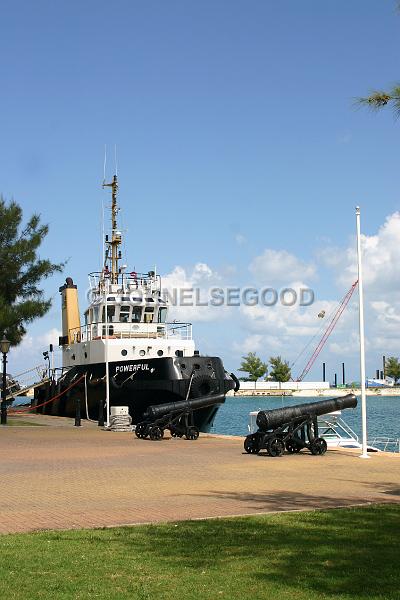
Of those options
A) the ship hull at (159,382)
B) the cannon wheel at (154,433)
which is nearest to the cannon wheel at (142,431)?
the cannon wheel at (154,433)

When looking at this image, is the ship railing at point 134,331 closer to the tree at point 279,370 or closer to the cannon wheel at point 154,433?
the cannon wheel at point 154,433

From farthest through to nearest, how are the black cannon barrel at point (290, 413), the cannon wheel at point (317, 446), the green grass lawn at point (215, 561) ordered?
1. the cannon wheel at point (317, 446)
2. the black cannon barrel at point (290, 413)
3. the green grass lawn at point (215, 561)

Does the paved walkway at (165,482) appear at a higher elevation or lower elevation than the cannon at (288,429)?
lower

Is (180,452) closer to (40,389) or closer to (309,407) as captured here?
(309,407)

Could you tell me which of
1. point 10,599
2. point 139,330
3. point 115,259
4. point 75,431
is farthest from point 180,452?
point 115,259

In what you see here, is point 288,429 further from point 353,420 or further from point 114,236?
point 353,420

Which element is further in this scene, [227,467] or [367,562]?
[227,467]

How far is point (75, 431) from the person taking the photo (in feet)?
96.3

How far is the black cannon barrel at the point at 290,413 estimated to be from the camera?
1902cm

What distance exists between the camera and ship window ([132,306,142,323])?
1523 inches

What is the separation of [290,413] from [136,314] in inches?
796

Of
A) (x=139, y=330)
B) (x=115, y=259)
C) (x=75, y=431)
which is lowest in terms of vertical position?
(x=75, y=431)

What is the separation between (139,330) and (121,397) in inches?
182

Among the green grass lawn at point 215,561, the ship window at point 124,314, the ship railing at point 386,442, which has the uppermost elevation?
the ship window at point 124,314
